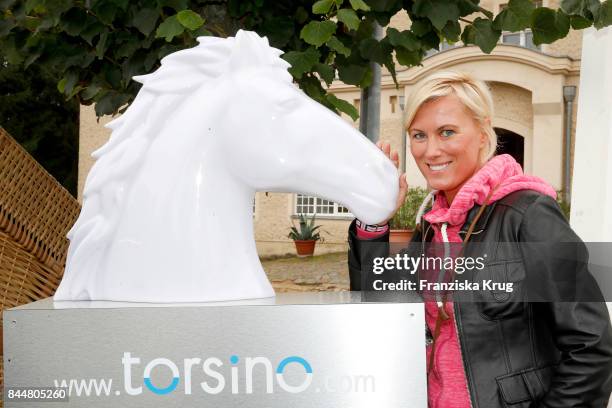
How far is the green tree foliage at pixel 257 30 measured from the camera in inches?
68.2

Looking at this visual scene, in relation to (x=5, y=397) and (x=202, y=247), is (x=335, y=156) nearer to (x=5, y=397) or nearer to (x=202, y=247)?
(x=202, y=247)

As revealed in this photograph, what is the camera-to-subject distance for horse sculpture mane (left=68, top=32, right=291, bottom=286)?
1076 millimetres

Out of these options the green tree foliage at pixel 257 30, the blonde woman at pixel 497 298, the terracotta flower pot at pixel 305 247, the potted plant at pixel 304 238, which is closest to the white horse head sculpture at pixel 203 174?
the blonde woman at pixel 497 298

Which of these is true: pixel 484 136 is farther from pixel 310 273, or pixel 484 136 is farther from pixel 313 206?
pixel 313 206

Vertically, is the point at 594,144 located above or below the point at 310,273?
below

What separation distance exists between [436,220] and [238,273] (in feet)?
1.67

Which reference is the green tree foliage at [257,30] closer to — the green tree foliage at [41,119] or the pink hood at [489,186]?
the pink hood at [489,186]

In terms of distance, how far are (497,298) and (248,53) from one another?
720 millimetres

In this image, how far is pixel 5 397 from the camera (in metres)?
0.97

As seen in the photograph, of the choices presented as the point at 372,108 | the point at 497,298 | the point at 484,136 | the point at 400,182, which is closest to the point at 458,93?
the point at 484,136

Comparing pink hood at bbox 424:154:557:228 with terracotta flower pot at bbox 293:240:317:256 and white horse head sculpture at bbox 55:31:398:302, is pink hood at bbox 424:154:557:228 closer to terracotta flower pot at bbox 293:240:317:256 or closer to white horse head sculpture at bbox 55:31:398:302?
white horse head sculpture at bbox 55:31:398:302

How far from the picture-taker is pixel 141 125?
1.10 metres

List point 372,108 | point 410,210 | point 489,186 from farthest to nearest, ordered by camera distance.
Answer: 1. point 410,210
2. point 372,108
3. point 489,186

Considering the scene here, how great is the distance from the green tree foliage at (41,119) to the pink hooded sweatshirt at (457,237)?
459 inches
